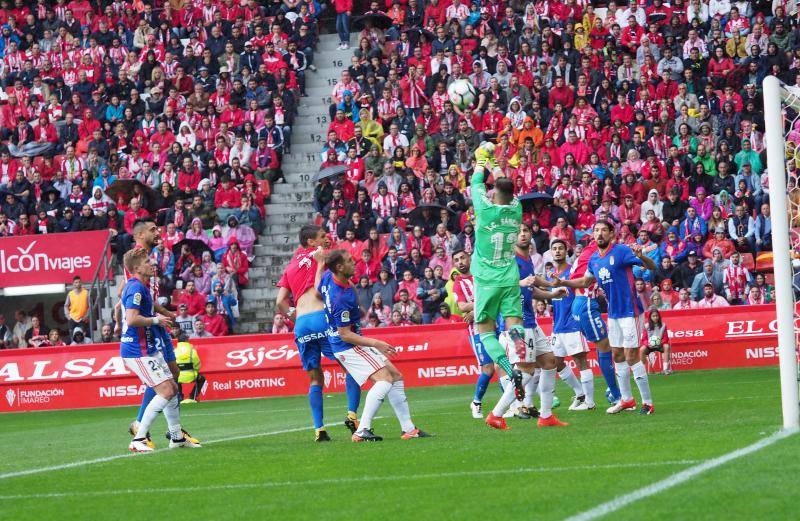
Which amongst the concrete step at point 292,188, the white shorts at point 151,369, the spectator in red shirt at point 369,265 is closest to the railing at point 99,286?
the concrete step at point 292,188

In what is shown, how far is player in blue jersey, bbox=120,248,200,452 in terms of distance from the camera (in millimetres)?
12469

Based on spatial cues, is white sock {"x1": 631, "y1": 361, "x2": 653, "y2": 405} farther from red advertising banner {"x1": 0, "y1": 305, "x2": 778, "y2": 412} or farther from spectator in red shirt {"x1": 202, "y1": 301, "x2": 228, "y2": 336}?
spectator in red shirt {"x1": 202, "y1": 301, "x2": 228, "y2": 336}

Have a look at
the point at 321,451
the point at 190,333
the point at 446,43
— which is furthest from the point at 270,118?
the point at 321,451

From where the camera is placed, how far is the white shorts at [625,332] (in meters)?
14.2

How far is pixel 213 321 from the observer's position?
28109mm

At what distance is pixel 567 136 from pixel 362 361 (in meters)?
18.0

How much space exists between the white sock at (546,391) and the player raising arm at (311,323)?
1957 millimetres

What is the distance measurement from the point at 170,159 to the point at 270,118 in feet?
9.15

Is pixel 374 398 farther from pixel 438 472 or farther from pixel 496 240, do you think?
pixel 438 472

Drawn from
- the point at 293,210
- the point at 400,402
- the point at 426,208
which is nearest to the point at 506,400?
the point at 400,402

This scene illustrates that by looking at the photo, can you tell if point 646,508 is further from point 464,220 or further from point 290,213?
point 290,213

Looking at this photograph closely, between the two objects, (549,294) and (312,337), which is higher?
(549,294)

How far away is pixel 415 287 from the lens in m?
27.4

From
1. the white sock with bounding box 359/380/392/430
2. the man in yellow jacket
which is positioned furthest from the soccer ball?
the white sock with bounding box 359/380/392/430
